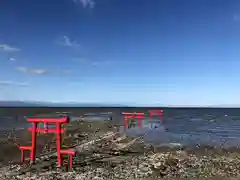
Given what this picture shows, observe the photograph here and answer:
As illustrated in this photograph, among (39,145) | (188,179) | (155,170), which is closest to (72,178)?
(155,170)

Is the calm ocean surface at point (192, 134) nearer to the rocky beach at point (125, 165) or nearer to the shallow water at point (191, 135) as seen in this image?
the shallow water at point (191, 135)

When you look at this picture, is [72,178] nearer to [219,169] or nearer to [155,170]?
[155,170]

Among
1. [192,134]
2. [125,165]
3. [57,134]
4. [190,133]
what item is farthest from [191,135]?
[57,134]

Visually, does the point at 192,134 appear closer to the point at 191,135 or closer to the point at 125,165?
the point at 191,135

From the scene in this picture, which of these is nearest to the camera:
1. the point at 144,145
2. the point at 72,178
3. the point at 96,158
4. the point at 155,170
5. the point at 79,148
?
the point at 72,178

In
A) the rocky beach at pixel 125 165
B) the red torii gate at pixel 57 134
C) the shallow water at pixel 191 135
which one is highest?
the red torii gate at pixel 57 134

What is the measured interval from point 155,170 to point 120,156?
517 centimetres

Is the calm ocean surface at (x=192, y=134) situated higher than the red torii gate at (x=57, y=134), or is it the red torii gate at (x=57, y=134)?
the red torii gate at (x=57, y=134)

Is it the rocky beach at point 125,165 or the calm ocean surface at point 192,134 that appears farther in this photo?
the calm ocean surface at point 192,134

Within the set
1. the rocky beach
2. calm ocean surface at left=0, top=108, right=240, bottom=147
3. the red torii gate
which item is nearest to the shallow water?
calm ocean surface at left=0, top=108, right=240, bottom=147

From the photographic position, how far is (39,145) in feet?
86.5

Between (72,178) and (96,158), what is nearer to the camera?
(72,178)

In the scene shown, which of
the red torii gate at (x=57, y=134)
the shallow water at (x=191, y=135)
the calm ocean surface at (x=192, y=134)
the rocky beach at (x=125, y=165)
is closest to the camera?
the rocky beach at (x=125, y=165)

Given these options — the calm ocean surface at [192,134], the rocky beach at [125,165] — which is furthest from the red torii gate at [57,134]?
the calm ocean surface at [192,134]
